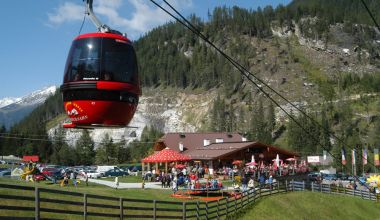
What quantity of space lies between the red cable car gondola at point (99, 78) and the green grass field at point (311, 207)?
46.9ft

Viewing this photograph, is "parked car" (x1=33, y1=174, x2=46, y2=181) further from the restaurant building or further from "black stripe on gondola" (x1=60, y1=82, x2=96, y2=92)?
"black stripe on gondola" (x1=60, y1=82, x2=96, y2=92)

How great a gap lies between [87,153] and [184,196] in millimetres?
87031

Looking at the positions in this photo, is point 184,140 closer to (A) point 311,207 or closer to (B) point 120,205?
(A) point 311,207

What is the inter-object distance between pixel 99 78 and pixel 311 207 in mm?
24867

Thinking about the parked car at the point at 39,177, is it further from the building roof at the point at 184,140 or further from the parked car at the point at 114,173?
the building roof at the point at 184,140

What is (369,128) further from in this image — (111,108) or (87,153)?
(111,108)

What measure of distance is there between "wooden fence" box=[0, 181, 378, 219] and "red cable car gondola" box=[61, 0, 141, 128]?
2691 mm

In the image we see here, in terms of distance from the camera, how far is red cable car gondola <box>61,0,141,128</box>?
47.4ft

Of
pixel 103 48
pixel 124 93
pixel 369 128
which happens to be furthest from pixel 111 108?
pixel 369 128

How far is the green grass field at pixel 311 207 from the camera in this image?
1169 inches

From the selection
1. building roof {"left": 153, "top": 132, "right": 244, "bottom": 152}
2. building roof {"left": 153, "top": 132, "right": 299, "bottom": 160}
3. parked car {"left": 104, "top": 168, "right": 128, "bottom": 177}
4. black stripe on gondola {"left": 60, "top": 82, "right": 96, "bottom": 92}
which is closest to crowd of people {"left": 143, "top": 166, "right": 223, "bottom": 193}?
building roof {"left": 153, "top": 132, "right": 299, "bottom": 160}

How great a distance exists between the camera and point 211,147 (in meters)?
72.0

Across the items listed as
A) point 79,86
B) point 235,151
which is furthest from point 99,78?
point 235,151

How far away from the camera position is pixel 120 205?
16.7m
